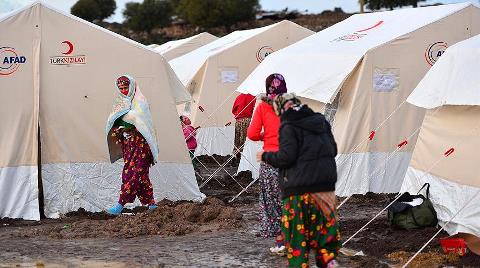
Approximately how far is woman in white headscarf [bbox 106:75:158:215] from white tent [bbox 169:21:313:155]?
6727mm

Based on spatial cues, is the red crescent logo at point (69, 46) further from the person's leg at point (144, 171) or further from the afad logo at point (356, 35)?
the afad logo at point (356, 35)

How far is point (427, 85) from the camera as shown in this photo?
838cm

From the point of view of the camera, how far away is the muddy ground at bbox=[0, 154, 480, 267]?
7.33 metres

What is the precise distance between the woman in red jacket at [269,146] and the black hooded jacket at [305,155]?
4.07 ft

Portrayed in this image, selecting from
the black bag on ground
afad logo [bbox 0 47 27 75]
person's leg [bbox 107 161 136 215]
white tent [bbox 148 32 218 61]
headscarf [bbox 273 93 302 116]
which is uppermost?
white tent [bbox 148 32 218 61]

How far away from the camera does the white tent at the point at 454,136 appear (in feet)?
25.0

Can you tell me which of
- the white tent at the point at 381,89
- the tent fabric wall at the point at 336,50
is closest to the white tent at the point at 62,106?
the tent fabric wall at the point at 336,50

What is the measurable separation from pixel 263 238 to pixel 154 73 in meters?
3.04

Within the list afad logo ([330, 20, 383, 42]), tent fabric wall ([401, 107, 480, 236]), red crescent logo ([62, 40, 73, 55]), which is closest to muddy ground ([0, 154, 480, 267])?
tent fabric wall ([401, 107, 480, 236])

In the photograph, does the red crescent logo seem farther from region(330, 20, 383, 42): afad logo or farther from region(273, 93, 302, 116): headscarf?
region(273, 93, 302, 116): headscarf

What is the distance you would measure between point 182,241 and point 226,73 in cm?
853

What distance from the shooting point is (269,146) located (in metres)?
7.48

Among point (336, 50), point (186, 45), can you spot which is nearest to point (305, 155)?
point (336, 50)

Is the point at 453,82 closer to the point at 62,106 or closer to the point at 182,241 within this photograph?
the point at 182,241
